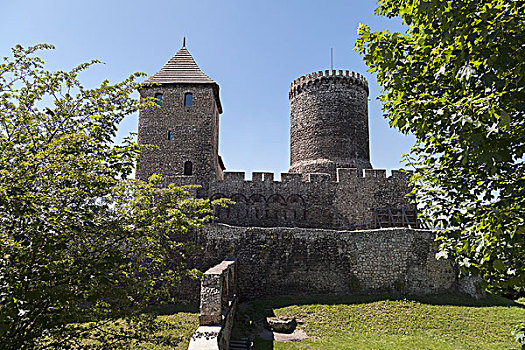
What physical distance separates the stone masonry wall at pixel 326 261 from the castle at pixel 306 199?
4 centimetres

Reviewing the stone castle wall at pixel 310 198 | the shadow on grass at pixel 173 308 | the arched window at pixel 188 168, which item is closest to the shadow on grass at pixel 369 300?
the shadow on grass at pixel 173 308

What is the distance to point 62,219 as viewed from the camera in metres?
4.33

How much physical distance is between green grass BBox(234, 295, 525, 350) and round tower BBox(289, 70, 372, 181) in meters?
9.78

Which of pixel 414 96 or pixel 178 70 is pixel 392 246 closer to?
pixel 414 96

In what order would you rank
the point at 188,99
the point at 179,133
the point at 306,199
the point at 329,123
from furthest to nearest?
1. the point at 329,123
2. the point at 188,99
3. the point at 306,199
4. the point at 179,133

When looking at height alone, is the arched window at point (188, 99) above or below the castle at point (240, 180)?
above

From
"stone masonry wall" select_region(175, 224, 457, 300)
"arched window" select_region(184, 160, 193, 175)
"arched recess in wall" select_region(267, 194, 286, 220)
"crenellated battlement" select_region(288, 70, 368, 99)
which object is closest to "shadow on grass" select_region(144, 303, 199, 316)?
"stone masonry wall" select_region(175, 224, 457, 300)

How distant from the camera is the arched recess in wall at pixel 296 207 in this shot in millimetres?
20375

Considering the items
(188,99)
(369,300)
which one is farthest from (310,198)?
(188,99)

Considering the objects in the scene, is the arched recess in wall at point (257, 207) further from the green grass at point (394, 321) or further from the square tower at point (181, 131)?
the green grass at point (394, 321)

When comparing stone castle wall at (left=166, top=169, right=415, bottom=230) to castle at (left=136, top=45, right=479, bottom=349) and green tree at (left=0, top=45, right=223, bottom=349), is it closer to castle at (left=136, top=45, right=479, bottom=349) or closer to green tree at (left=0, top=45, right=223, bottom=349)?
castle at (left=136, top=45, right=479, bottom=349)

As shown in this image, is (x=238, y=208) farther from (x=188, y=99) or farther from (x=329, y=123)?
(x=329, y=123)

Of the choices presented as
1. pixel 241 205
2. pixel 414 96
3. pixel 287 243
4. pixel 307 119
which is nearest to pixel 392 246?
pixel 287 243

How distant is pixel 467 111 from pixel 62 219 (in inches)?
187
